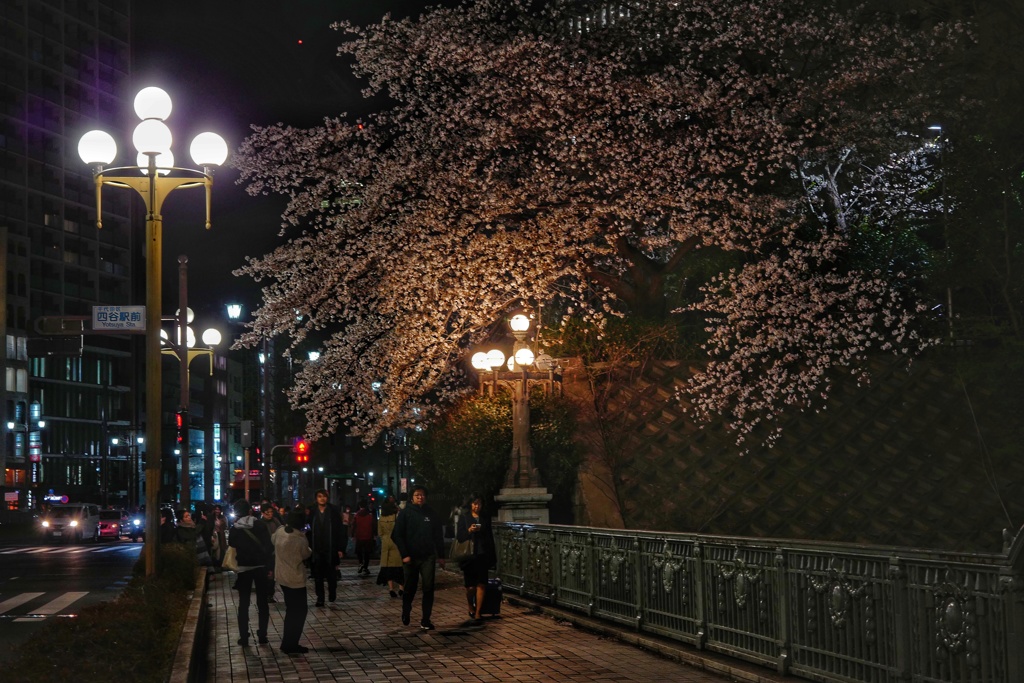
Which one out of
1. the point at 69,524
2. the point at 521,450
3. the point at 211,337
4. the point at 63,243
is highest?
the point at 63,243

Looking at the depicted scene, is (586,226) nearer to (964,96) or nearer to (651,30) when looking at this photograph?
(651,30)

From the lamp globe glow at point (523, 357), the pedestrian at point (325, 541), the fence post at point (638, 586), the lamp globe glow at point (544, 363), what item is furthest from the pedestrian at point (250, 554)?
the lamp globe glow at point (544, 363)

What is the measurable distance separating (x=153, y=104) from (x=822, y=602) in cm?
1082

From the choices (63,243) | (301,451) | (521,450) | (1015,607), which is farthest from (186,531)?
(63,243)

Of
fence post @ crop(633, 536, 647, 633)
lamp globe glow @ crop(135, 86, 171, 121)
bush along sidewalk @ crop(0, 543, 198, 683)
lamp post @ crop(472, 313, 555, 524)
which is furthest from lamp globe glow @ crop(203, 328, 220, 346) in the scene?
fence post @ crop(633, 536, 647, 633)

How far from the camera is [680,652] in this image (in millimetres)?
12719

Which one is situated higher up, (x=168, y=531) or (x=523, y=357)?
(x=523, y=357)

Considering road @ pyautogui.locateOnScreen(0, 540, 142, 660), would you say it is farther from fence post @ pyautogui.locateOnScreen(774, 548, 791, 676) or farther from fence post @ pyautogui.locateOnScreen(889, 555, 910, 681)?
fence post @ pyautogui.locateOnScreen(889, 555, 910, 681)

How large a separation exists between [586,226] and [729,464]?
5.69 metres

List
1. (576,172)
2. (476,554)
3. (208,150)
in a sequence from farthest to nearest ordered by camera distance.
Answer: (576,172)
(476,554)
(208,150)

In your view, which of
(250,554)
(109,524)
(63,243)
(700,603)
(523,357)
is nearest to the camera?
(700,603)

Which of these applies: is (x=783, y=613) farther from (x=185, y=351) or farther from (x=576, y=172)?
(x=185, y=351)

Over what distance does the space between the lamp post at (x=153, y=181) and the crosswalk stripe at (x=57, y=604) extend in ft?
15.1

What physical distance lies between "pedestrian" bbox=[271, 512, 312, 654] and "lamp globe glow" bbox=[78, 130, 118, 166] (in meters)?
5.53
